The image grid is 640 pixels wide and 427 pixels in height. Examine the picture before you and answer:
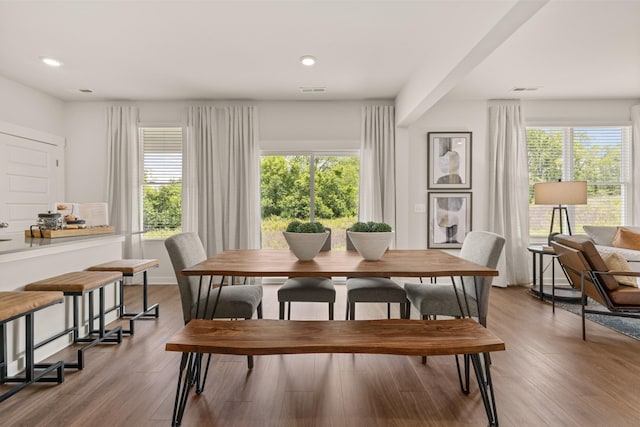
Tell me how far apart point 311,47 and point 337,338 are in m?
2.76

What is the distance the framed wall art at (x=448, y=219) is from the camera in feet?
16.0

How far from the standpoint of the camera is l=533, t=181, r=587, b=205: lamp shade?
394cm

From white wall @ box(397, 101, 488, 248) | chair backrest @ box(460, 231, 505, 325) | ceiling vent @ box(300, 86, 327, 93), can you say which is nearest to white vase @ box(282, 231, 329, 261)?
chair backrest @ box(460, 231, 505, 325)

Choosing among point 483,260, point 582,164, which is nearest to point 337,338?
point 483,260

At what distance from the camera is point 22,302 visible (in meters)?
1.83

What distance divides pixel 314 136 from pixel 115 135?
2867 millimetres

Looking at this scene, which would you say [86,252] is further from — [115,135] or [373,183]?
[373,183]

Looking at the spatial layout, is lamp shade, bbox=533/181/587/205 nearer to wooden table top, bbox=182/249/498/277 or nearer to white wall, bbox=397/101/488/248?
white wall, bbox=397/101/488/248

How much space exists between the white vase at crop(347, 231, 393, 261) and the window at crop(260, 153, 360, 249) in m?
2.81

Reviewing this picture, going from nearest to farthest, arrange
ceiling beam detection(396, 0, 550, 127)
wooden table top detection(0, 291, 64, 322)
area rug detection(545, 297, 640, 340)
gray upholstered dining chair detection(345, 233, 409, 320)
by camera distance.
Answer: wooden table top detection(0, 291, 64, 322) < ceiling beam detection(396, 0, 550, 127) < gray upholstered dining chair detection(345, 233, 409, 320) < area rug detection(545, 297, 640, 340)

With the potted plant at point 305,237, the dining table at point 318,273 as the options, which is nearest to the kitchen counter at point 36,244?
the dining table at point 318,273

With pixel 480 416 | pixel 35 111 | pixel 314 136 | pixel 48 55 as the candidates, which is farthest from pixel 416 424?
pixel 35 111

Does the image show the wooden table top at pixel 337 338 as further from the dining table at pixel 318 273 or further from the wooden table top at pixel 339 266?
the wooden table top at pixel 339 266

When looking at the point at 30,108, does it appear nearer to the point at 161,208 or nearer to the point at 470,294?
the point at 161,208
